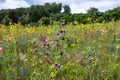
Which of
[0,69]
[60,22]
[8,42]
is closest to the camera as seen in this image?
[0,69]

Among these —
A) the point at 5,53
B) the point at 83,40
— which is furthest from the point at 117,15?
the point at 5,53

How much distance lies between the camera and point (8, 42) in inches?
188

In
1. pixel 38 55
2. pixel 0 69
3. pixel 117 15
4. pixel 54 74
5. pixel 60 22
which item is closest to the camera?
pixel 54 74

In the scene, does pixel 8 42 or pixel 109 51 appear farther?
pixel 8 42

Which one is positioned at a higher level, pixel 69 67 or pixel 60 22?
pixel 60 22

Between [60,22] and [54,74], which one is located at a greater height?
[60,22]

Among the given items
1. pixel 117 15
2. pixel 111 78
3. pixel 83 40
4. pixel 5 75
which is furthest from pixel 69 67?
pixel 117 15

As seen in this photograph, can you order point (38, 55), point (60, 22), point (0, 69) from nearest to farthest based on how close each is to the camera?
point (0, 69) → point (38, 55) → point (60, 22)

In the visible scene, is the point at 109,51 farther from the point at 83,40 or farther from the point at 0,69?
the point at 0,69

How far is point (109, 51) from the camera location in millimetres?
4098

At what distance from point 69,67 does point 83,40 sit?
1710 millimetres

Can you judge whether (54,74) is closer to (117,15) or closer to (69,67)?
(69,67)

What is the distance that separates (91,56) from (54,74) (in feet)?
1.99

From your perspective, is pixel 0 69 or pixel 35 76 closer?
pixel 35 76
